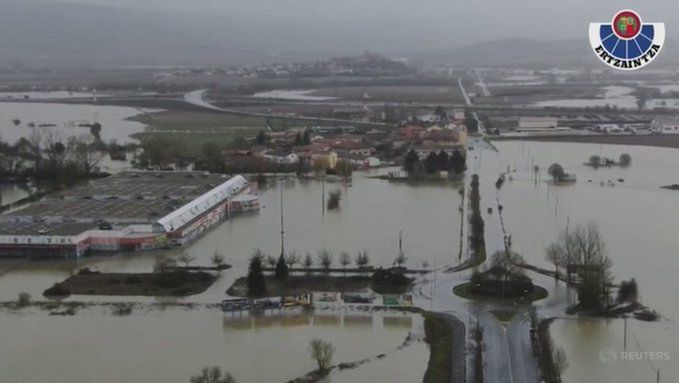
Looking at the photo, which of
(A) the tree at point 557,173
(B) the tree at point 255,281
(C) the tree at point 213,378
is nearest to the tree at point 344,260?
(B) the tree at point 255,281

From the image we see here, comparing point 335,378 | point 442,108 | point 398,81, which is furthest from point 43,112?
point 335,378

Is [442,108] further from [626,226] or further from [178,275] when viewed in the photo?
[178,275]

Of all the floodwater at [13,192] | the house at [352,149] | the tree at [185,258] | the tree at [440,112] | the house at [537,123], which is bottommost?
the tree at [185,258]

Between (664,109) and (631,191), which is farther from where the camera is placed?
(664,109)

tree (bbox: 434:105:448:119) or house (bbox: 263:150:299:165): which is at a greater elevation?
tree (bbox: 434:105:448:119)

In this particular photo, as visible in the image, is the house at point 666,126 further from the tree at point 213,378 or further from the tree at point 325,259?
the tree at point 213,378

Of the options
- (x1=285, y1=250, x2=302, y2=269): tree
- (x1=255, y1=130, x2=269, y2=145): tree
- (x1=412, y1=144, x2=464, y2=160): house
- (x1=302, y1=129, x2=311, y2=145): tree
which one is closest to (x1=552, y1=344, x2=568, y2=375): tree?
(x1=285, y1=250, x2=302, y2=269): tree

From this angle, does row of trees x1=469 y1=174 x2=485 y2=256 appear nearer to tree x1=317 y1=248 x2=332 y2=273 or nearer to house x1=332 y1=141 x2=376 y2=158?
tree x1=317 y1=248 x2=332 y2=273
